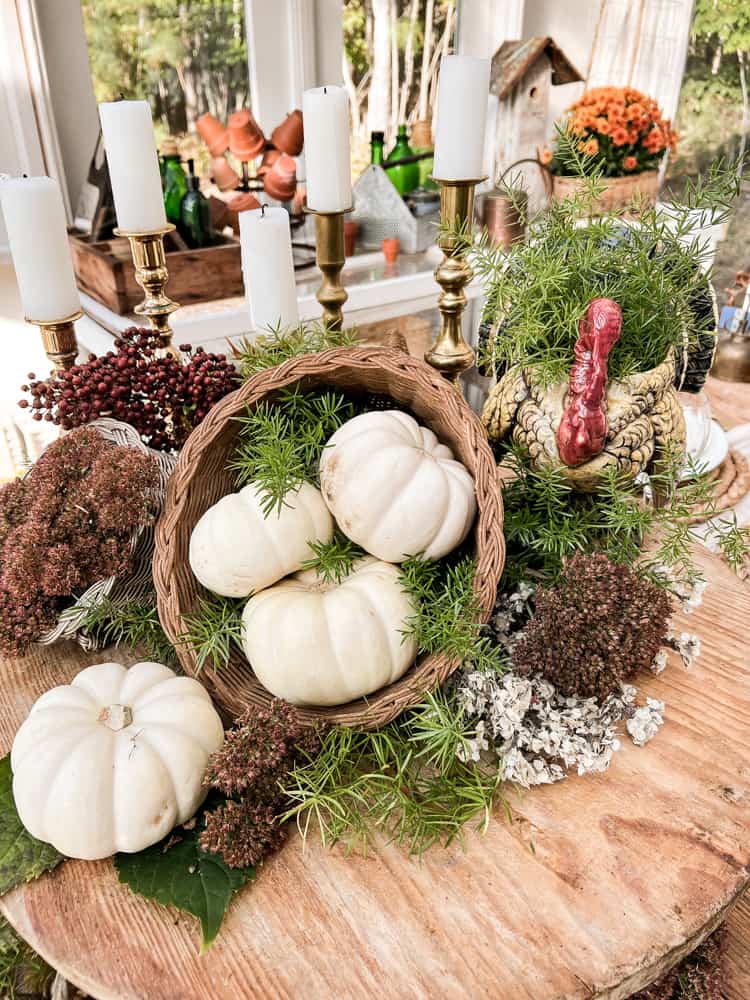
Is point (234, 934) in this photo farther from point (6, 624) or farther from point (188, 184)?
point (188, 184)

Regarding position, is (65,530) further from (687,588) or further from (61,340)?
(687,588)

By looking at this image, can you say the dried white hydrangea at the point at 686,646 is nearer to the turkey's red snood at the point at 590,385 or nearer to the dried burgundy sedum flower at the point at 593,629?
the dried burgundy sedum flower at the point at 593,629

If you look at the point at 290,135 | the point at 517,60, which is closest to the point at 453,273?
the point at 290,135

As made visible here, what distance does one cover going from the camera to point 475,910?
2.04ft

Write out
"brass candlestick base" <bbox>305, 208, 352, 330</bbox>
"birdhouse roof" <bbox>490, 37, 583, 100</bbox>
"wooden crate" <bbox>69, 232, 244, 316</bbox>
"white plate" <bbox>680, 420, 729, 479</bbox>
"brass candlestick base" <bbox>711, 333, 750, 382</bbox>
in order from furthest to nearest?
"birdhouse roof" <bbox>490, 37, 583, 100</bbox>, "brass candlestick base" <bbox>711, 333, 750, 382</bbox>, "wooden crate" <bbox>69, 232, 244, 316</bbox>, "white plate" <bbox>680, 420, 729, 479</bbox>, "brass candlestick base" <bbox>305, 208, 352, 330</bbox>

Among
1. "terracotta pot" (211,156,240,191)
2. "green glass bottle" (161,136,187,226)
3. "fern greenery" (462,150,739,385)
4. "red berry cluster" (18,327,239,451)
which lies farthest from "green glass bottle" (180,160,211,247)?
"fern greenery" (462,150,739,385)

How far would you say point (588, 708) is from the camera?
2.46 ft

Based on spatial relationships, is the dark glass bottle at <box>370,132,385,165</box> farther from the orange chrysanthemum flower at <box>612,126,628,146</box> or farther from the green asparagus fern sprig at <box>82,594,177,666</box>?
the green asparagus fern sprig at <box>82,594,177,666</box>

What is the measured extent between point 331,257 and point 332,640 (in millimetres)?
566

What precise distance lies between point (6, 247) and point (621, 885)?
6.66 ft

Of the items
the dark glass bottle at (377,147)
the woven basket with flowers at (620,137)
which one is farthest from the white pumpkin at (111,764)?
the woven basket with flowers at (620,137)

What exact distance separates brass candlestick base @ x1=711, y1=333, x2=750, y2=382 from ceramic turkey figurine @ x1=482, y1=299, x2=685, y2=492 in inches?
61.8

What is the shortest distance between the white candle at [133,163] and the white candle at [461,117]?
0.38 metres

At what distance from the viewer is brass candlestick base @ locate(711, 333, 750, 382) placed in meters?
2.28
